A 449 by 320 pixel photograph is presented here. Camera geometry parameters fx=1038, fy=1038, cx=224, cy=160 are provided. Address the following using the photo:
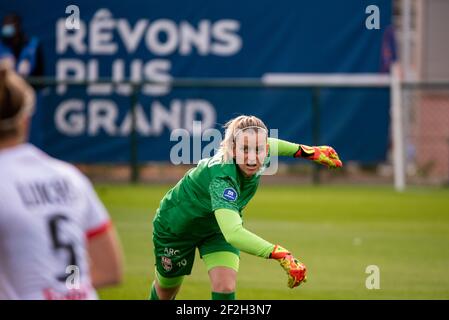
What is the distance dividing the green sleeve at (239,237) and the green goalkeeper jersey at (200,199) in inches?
9.9

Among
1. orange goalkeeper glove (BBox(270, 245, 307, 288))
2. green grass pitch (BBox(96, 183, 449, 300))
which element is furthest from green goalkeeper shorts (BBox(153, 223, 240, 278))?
green grass pitch (BBox(96, 183, 449, 300))

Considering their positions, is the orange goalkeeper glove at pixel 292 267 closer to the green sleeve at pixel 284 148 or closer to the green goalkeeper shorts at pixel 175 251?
the green goalkeeper shorts at pixel 175 251

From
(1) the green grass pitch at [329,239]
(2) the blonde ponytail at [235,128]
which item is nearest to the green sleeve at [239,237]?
(2) the blonde ponytail at [235,128]

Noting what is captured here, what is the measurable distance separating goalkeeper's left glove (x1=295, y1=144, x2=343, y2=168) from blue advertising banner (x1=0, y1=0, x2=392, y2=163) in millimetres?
10902

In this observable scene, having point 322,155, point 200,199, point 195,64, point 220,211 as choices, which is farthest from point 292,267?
point 195,64

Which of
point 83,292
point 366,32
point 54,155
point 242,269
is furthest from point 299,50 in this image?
point 83,292

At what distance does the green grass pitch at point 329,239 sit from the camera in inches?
362

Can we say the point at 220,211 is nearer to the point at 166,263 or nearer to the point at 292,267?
the point at 292,267

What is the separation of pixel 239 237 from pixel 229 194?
358 mm

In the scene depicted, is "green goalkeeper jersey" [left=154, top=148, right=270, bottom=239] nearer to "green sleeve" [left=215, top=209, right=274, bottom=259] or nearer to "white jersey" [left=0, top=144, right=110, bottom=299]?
"green sleeve" [left=215, top=209, right=274, bottom=259]

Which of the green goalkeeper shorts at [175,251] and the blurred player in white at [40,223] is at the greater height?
the blurred player in white at [40,223]

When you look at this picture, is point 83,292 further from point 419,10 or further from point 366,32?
point 419,10

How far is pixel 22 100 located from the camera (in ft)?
12.0

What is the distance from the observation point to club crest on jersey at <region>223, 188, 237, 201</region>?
6.37 metres
